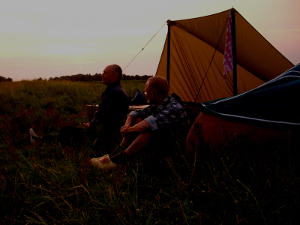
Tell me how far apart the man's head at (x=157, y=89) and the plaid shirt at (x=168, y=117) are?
4.2 inches

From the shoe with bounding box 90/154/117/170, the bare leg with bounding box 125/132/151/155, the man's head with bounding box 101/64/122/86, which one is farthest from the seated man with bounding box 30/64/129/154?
the bare leg with bounding box 125/132/151/155

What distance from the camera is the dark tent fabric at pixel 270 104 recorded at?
2334 mm

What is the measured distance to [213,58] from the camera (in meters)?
6.58

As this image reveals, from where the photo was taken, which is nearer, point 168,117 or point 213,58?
point 168,117

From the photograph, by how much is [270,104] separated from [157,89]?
1309mm

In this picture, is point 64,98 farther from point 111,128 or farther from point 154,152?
point 154,152

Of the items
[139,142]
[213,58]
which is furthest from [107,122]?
[213,58]

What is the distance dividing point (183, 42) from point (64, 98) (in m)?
5.04

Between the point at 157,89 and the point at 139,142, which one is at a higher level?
the point at 157,89

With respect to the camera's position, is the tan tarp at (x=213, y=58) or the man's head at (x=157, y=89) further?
the tan tarp at (x=213, y=58)

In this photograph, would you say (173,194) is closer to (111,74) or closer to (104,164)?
(104,164)

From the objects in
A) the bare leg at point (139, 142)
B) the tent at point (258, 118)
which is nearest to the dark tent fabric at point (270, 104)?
the tent at point (258, 118)

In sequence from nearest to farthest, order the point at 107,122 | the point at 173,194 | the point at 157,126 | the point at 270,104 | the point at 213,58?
1. the point at 173,194
2. the point at 270,104
3. the point at 157,126
4. the point at 107,122
5. the point at 213,58

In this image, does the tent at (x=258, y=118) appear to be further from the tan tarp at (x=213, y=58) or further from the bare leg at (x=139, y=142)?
the tan tarp at (x=213, y=58)
